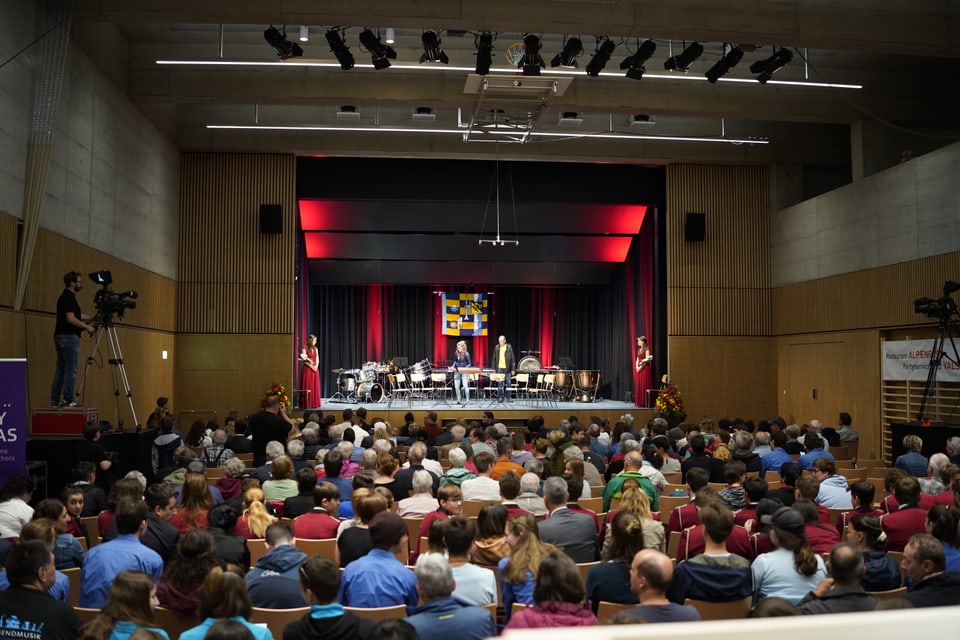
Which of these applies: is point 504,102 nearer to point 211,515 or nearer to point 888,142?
point 888,142

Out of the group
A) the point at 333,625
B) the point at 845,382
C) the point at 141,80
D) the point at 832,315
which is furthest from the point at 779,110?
the point at 333,625

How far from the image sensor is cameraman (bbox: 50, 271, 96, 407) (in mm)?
9289

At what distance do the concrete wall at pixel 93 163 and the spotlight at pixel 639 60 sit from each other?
25.2 feet

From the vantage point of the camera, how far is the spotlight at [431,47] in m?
11.1

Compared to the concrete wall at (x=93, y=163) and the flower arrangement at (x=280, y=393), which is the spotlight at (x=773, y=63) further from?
the flower arrangement at (x=280, y=393)

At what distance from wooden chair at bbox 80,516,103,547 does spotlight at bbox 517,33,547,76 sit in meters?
8.07

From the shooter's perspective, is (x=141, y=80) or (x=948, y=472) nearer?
(x=948, y=472)

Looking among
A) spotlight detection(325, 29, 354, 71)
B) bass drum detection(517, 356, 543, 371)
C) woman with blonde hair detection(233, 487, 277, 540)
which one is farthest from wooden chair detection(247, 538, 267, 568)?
bass drum detection(517, 356, 543, 371)

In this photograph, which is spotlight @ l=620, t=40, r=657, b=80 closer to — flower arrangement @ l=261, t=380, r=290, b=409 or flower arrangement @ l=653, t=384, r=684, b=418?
flower arrangement @ l=653, t=384, r=684, b=418

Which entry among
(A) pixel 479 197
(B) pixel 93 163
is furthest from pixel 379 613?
(A) pixel 479 197

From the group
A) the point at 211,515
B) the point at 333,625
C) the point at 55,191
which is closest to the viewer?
the point at 333,625

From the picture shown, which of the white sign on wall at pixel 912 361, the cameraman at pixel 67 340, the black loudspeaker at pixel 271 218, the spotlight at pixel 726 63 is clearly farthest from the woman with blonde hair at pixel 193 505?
the black loudspeaker at pixel 271 218

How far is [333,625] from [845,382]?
14.0 meters

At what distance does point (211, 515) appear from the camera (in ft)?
16.4
